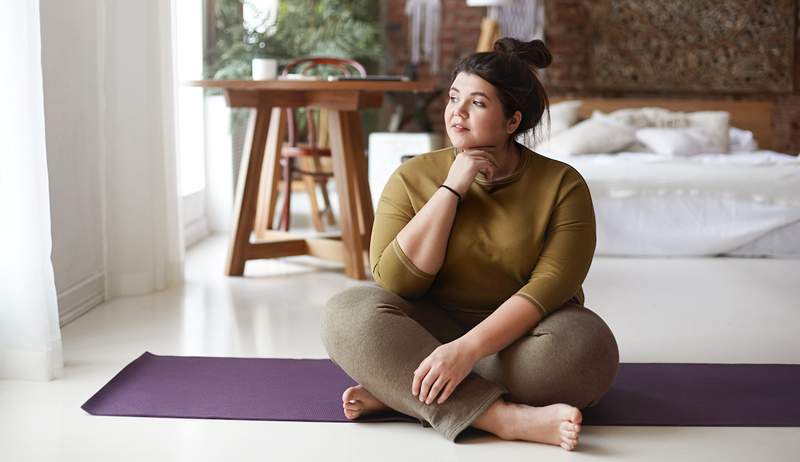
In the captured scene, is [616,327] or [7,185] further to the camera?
[616,327]

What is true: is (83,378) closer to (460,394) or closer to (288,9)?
(460,394)

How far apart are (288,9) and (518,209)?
4.53 metres

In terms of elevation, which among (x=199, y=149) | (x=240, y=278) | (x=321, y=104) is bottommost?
(x=240, y=278)

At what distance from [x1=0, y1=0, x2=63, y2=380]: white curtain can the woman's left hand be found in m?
1.02

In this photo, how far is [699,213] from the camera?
4648 mm

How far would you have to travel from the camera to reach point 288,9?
6.46m

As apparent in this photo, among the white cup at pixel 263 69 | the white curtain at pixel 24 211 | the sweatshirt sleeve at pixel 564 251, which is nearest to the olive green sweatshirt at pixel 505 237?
the sweatshirt sleeve at pixel 564 251

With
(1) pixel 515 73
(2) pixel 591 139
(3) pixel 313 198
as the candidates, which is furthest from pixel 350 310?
(2) pixel 591 139

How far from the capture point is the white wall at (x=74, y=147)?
314 centimetres

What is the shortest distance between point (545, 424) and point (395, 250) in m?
0.48

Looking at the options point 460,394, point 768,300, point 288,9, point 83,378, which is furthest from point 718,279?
point 288,9

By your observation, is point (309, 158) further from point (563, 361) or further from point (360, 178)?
point (563, 361)

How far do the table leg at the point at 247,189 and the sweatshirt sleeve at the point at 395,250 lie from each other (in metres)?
1.78

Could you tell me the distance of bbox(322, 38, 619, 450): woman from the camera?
2.13m
